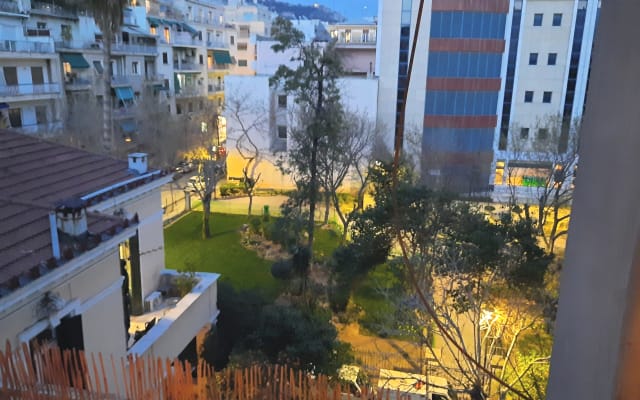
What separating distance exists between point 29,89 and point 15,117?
1308 mm

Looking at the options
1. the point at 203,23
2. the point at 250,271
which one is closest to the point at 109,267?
the point at 250,271

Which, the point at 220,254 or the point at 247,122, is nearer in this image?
the point at 220,254

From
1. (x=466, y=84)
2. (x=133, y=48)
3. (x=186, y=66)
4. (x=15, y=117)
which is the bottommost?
(x=15, y=117)

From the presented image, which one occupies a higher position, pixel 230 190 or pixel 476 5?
pixel 476 5

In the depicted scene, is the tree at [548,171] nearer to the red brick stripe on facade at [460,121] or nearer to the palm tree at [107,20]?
the red brick stripe on facade at [460,121]

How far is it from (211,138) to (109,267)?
59.4ft

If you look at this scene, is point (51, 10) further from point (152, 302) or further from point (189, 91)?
point (152, 302)

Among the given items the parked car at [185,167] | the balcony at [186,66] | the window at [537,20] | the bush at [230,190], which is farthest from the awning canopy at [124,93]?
the window at [537,20]

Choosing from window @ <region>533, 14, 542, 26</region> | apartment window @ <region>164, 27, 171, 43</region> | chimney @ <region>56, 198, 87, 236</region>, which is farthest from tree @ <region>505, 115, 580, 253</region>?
apartment window @ <region>164, 27, 171, 43</region>

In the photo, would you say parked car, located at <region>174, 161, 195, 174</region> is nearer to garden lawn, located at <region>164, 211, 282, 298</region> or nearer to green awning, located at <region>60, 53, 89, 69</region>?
garden lawn, located at <region>164, 211, 282, 298</region>

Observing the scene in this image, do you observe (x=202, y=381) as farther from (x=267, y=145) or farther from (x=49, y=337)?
(x=267, y=145)

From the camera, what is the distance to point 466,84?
21531 mm

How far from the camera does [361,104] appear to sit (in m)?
21.7

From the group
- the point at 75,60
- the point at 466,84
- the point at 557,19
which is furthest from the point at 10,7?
the point at 557,19
